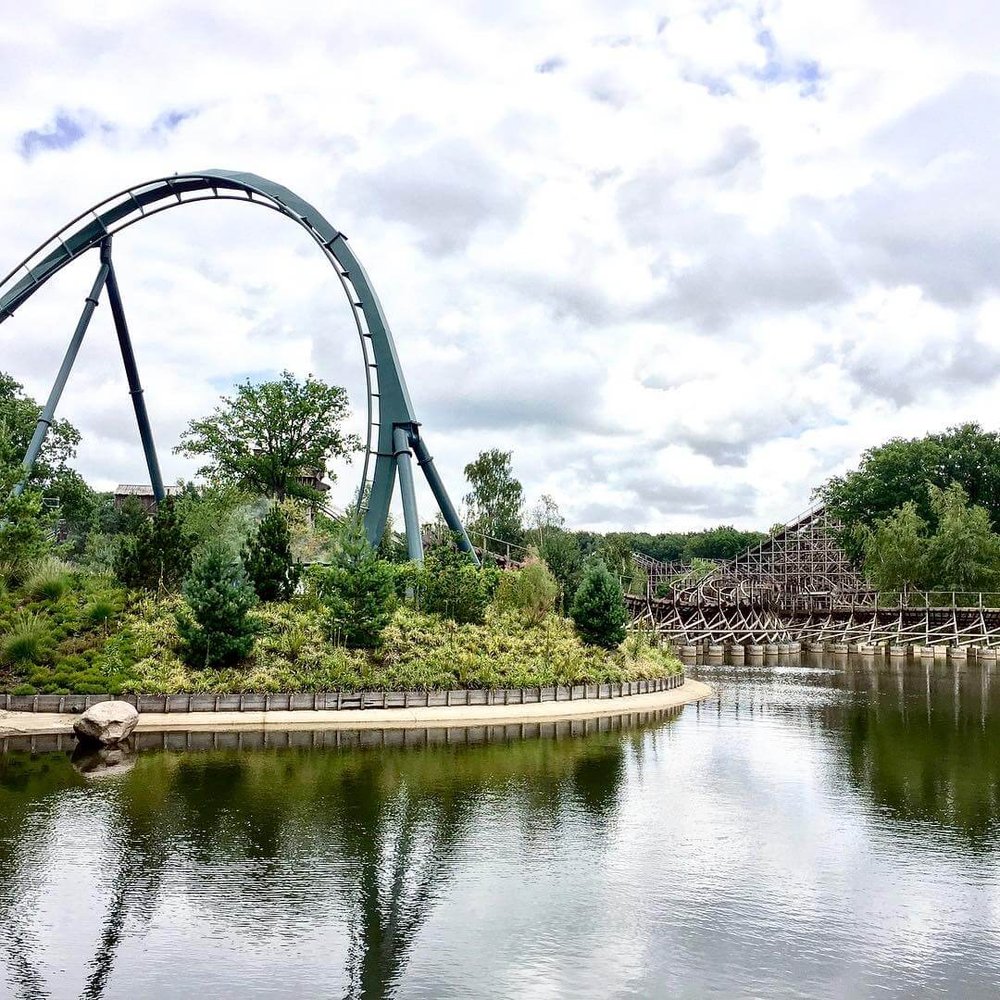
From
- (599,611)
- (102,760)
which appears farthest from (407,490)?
(102,760)

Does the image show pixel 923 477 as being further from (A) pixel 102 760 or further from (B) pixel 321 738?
(A) pixel 102 760

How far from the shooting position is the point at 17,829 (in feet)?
44.6

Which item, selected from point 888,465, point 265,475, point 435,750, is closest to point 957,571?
point 888,465

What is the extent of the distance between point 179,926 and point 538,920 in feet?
12.6

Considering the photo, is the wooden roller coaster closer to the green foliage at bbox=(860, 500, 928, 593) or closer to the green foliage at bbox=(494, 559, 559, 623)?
the green foliage at bbox=(860, 500, 928, 593)

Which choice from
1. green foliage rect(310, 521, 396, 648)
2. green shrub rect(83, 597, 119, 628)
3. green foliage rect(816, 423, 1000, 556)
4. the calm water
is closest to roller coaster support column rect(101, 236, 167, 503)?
green shrub rect(83, 597, 119, 628)

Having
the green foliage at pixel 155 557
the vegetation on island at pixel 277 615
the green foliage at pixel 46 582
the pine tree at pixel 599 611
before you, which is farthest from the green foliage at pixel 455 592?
the green foliage at pixel 46 582

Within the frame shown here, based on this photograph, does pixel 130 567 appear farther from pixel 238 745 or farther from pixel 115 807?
pixel 115 807

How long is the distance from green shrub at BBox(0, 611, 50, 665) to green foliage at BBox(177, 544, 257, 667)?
3.64m

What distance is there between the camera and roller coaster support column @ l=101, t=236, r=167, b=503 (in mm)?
37156

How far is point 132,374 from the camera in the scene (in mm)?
39875

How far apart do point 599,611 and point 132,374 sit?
2246cm

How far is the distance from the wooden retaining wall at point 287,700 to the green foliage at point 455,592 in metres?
4.77

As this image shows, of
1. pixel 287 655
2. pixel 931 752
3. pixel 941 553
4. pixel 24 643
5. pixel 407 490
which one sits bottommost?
pixel 931 752
